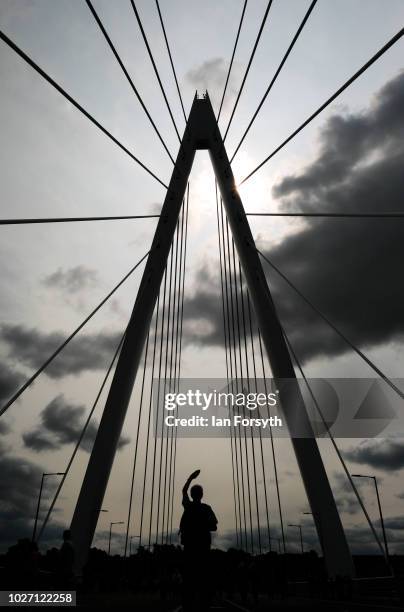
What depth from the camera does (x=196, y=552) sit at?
5508 mm

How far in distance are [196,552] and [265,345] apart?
28.8 feet

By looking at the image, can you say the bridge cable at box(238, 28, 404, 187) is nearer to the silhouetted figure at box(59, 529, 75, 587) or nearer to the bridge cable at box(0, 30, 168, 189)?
the bridge cable at box(0, 30, 168, 189)

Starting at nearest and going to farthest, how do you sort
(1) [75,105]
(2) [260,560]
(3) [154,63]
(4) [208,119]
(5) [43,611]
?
(5) [43,611], (1) [75,105], (3) [154,63], (4) [208,119], (2) [260,560]

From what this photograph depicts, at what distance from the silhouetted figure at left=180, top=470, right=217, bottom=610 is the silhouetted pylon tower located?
23.3 ft

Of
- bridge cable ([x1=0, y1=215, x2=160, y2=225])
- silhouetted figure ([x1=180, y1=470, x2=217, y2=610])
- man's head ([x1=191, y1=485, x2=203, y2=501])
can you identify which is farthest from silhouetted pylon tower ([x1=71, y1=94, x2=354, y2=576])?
man's head ([x1=191, y1=485, x2=203, y2=501])

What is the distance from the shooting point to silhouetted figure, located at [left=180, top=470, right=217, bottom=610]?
5.50m

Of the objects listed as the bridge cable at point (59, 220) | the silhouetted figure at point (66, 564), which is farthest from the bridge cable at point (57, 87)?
the silhouetted figure at point (66, 564)

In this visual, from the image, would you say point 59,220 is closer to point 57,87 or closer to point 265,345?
point 57,87

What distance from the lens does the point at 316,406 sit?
12328 mm

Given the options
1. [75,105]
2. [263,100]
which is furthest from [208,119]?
[75,105]

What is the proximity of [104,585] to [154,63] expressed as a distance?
100 feet

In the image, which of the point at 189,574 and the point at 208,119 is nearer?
the point at 189,574

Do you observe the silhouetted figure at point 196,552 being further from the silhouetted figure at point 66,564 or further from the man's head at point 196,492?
the silhouetted figure at point 66,564

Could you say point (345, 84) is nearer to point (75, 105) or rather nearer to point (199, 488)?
point (75, 105)
